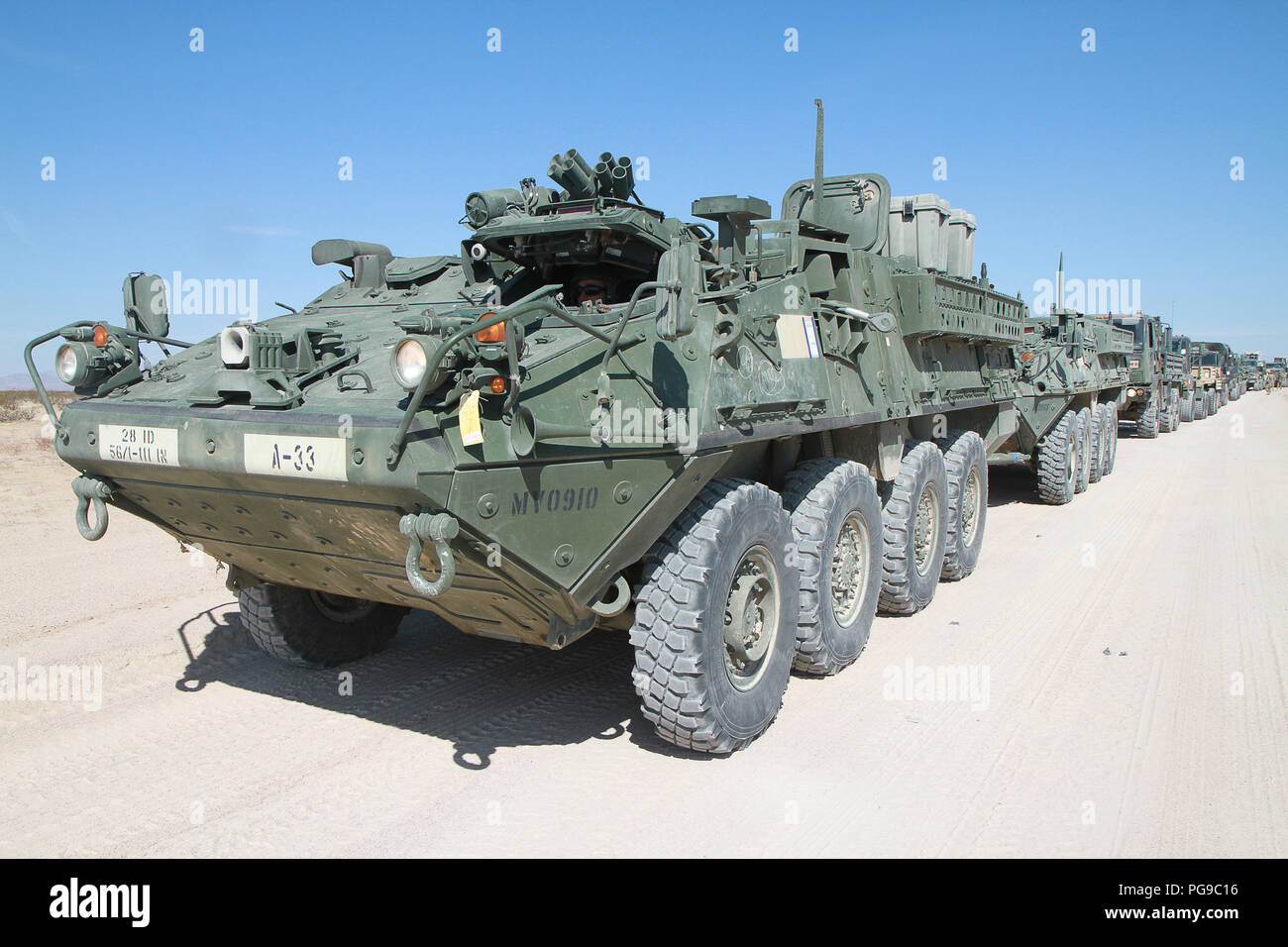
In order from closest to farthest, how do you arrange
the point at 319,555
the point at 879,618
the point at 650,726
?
the point at 319,555
the point at 650,726
the point at 879,618

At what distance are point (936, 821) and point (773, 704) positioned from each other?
3.47 ft

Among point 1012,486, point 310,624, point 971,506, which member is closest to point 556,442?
point 310,624

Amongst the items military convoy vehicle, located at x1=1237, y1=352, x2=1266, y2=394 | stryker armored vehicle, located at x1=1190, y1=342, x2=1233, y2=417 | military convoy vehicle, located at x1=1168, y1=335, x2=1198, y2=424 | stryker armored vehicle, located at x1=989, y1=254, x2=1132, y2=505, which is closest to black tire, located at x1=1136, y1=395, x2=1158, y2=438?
military convoy vehicle, located at x1=1168, y1=335, x2=1198, y2=424

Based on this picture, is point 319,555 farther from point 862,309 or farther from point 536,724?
point 862,309

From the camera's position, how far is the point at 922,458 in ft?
22.6

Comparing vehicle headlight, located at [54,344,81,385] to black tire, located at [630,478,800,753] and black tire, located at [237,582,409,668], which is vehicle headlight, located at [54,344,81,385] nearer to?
black tire, located at [237,582,409,668]

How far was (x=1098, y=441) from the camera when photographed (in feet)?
45.9

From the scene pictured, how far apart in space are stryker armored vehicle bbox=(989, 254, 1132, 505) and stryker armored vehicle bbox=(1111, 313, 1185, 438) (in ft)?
14.9

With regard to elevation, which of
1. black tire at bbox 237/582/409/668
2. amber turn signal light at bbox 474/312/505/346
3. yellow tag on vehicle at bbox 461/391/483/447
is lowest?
black tire at bbox 237/582/409/668

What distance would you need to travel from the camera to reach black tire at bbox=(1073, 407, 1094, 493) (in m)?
12.7

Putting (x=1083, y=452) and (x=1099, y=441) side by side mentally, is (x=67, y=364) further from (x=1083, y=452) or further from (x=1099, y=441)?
(x=1099, y=441)

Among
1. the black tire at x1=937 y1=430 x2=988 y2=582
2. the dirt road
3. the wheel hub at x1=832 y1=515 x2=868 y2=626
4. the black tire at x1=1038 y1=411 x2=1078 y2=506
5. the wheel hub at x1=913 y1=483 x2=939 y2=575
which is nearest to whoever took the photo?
the dirt road
